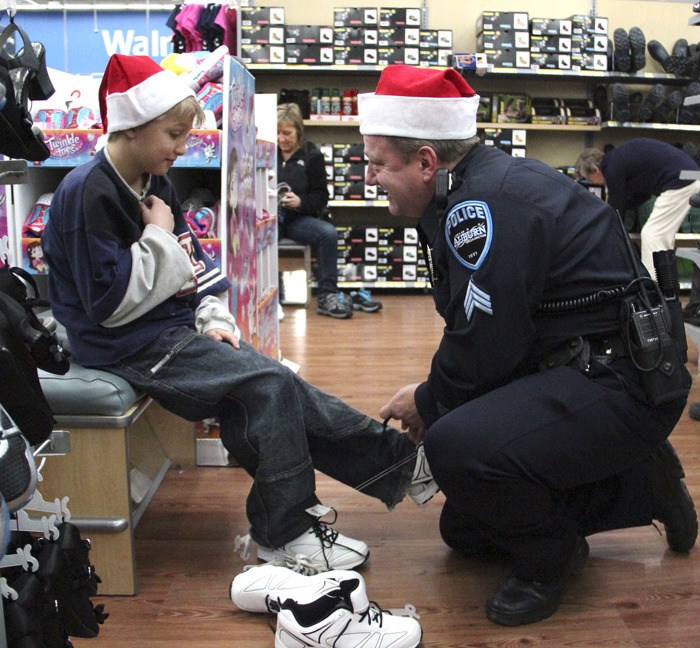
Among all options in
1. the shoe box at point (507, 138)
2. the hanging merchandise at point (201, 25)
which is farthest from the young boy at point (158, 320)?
the shoe box at point (507, 138)

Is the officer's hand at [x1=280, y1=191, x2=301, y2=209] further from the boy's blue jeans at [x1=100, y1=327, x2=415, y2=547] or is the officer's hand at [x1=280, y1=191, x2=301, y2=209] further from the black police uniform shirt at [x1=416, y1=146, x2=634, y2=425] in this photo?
the black police uniform shirt at [x1=416, y1=146, x2=634, y2=425]

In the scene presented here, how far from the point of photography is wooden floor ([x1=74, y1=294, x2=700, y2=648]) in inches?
65.5

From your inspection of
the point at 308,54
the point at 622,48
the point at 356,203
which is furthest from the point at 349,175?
the point at 622,48

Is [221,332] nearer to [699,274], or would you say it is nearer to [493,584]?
[493,584]

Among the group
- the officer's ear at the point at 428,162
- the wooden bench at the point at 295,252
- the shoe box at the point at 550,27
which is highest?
the shoe box at the point at 550,27

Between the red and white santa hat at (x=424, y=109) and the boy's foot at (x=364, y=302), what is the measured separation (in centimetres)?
409

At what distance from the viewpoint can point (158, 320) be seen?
74.9 inches

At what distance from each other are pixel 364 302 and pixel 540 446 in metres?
4.35

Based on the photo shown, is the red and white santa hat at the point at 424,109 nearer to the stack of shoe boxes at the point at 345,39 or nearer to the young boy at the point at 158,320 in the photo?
the young boy at the point at 158,320

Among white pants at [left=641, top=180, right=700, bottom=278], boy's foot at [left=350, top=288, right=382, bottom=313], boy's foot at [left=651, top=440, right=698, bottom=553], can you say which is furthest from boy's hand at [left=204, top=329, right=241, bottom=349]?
white pants at [left=641, top=180, right=700, bottom=278]

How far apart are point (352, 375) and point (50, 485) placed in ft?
7.01

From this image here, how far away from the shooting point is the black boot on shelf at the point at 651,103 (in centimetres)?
636

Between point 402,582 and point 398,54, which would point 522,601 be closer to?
point 402,582

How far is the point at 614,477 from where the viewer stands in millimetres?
1843
